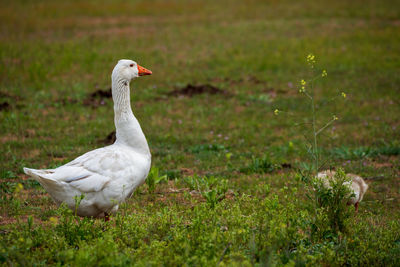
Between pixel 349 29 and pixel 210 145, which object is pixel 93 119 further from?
pixel 349 29

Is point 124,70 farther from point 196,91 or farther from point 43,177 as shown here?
point 196,91

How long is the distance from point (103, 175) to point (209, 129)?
6132 millimetres

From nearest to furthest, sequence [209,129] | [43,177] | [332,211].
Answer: [332,211]
[43,177]
[209,129]

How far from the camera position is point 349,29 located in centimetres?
2344

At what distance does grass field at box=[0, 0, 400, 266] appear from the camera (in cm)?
540

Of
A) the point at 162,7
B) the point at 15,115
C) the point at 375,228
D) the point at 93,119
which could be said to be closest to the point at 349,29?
the point at 162,7

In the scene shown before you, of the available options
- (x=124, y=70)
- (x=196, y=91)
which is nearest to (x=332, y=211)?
(x=124, y=70)

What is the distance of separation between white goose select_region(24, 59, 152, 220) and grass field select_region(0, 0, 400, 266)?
0.30 metres

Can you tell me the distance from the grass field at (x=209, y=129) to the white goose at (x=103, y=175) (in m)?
0.30

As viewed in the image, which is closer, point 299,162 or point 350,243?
point 350,243

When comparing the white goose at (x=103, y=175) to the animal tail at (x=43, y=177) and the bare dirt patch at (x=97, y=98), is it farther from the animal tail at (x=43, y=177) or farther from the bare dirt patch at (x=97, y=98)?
the bare dirt patch at (x=97, y=98)

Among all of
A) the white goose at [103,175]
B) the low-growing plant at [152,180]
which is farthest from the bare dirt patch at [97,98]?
the white goose at [103,175]

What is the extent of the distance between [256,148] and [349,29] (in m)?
14.7

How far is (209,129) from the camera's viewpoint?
40.4 ft
